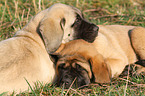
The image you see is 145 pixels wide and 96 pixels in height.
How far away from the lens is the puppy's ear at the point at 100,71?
10.00 ft

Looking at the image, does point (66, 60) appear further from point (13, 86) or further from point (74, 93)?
point (13, 86)

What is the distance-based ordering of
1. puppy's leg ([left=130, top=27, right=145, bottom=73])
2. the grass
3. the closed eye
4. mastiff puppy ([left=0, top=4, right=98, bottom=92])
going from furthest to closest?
puppy's leg ([left=130, top=27, right=145, bottom=73]) → the closed eye → the grass → mastiff puppy ([left=0, top=4, right=98, bottom=92])

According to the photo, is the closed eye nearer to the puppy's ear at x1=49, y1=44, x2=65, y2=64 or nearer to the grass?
the puppy's ear at x1=49, y1=44, x2=65, y2=64

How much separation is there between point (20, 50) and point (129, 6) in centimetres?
601

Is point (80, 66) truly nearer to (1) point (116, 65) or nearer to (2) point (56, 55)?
(2) point (56, 55)

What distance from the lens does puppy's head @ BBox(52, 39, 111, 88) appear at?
307cm

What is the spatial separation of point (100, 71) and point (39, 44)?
1.08 metres

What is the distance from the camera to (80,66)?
3.15m

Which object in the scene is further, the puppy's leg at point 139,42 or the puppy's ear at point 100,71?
the puppy's leg at point 139,42

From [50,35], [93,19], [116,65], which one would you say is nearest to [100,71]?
[116,65]

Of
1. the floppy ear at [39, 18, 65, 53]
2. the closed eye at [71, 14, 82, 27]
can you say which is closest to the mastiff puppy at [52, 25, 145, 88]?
the floppy ear at [39, 18, 65, 53]

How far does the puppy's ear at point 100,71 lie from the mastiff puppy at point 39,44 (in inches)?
21.7

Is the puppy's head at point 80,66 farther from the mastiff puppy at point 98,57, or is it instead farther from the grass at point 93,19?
the grass at point 93,19

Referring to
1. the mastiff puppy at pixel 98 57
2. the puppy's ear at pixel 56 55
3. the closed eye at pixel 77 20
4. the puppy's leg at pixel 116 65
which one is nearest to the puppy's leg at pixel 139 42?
the mastiff puppy at pixel 98 57
